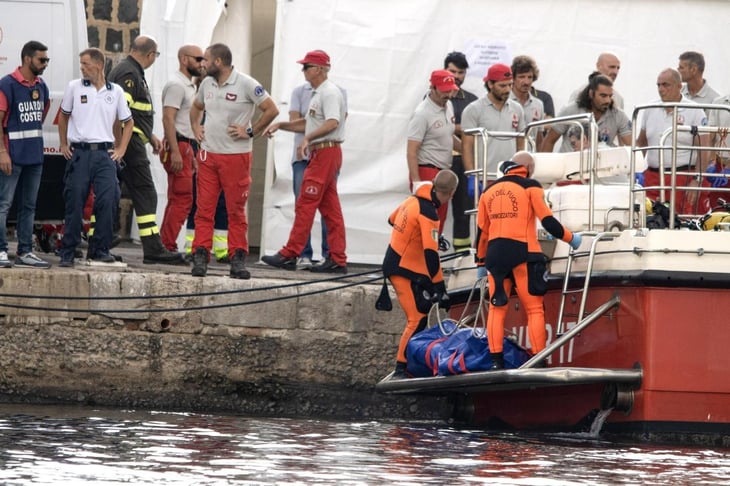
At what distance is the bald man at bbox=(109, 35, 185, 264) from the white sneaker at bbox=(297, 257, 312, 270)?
973mm

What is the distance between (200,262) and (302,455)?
11.6 ft

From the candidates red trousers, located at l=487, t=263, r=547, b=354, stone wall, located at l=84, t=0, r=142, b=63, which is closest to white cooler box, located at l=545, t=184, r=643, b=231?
red trousers, located at l=487, t=263, r=547, b=354

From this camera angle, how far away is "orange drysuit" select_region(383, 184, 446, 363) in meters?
11.0

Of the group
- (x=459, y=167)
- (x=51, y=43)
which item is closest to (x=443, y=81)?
(x=459, y=167)

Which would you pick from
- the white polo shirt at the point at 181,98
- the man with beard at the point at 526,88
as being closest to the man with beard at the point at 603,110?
→ the man with beard at the point at 526,88

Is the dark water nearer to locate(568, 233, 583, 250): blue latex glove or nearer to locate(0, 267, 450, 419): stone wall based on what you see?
locate(0, 267, 450, 419): stone wall

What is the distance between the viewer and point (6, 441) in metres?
8.74

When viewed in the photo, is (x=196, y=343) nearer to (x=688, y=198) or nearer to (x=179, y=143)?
(x=179, y=143)

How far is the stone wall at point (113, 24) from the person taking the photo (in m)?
15.4

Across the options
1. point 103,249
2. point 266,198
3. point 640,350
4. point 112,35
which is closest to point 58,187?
point 103,249

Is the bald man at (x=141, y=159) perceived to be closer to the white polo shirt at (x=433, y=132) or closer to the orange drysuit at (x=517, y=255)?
the white polo shirt at (x=433, y=132)

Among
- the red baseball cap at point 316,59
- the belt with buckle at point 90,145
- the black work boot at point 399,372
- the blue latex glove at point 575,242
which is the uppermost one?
the red baseball cap at point 316,59

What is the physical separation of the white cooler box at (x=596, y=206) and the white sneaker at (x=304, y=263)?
3.03 meters

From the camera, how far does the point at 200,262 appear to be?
11773mm
